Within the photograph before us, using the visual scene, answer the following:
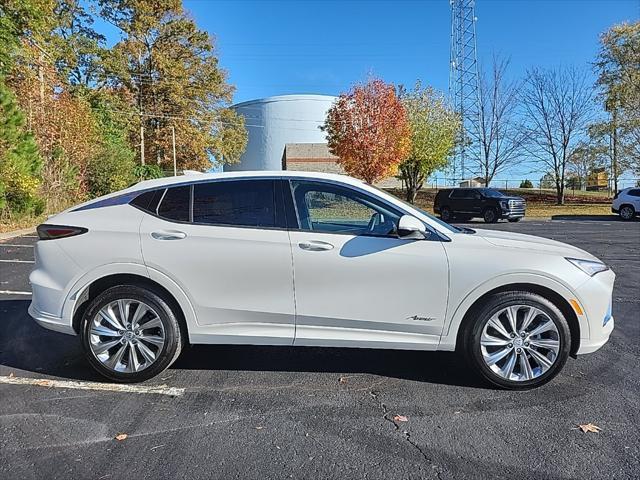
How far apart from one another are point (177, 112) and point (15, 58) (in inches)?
782

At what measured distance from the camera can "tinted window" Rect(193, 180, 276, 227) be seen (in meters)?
3.61

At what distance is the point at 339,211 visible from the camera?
3.72 m

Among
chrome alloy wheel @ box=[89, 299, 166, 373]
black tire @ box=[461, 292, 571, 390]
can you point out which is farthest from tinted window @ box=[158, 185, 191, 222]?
black tire @ box=[461, 292, 571, 390]

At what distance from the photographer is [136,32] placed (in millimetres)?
33938

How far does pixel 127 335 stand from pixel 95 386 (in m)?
0.46

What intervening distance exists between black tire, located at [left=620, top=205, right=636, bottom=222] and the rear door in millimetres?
23015

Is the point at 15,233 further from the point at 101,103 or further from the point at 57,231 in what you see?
the point at 101,103

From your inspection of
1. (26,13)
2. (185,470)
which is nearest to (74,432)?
(185,470)

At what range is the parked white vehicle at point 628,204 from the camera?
2145 cm

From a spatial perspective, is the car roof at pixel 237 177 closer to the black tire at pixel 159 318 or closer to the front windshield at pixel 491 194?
the black tire at pixel 159 318

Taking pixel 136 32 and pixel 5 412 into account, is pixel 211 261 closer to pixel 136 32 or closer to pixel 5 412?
pixel 5 412

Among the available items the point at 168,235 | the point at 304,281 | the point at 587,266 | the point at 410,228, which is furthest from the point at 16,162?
the point at 587,266

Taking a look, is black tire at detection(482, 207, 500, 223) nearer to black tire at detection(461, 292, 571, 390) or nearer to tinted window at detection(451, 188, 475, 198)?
tinted window at detection(451, 188, 475, 198)

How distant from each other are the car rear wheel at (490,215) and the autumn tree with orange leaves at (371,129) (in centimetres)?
628
